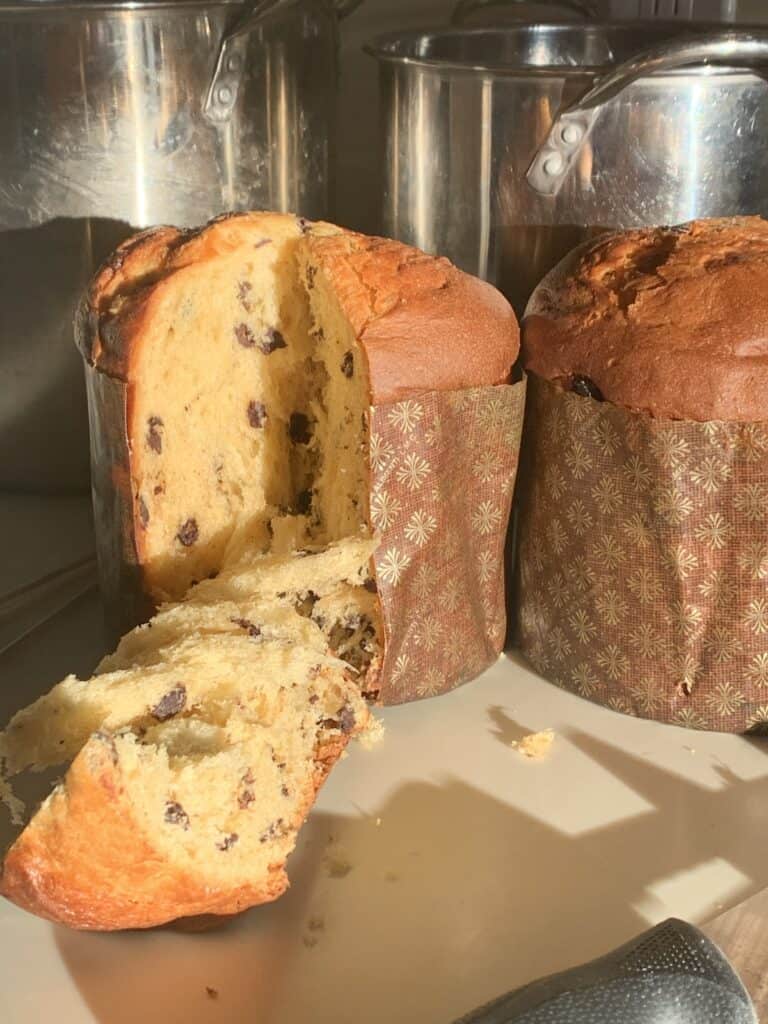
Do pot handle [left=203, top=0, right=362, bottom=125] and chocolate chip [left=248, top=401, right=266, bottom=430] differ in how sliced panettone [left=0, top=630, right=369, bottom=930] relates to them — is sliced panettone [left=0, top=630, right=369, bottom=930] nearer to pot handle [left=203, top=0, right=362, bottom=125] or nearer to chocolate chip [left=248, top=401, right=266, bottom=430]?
chocolate chip [left=248, top=401, right=266, bottom=430]

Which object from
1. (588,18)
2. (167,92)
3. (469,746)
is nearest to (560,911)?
(469,746)

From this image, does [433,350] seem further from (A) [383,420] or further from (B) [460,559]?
(B) [460,559]

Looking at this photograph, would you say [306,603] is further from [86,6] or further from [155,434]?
[86,6]

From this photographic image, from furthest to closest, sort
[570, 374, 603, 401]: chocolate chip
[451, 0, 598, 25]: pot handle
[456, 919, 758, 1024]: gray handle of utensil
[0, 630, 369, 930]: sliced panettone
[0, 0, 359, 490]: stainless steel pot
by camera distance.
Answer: [451, 0, 598, 25]: pot handle → [0, 0, 359, 490]: stainless steel pot → [570, 374, 603, 401]: chocolate chip → [0, 630, 369, 930]: sliced panettone → [456, 919, 758, 1024]: gray handle of utensil

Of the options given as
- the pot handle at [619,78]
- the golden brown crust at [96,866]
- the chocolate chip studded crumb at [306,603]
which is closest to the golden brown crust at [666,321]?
the pot handle at [619,78]

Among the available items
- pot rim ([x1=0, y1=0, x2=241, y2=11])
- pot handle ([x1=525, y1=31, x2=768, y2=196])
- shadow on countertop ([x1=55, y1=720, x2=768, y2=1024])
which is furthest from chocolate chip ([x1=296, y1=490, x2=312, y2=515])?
pot rim ([x1=0, y1=0, x2=241, y2=11])

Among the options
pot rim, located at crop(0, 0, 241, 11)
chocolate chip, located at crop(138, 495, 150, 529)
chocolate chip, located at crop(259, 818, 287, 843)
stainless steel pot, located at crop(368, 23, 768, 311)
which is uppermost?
pot rim, located at crop(0, 0, 241, 11)
